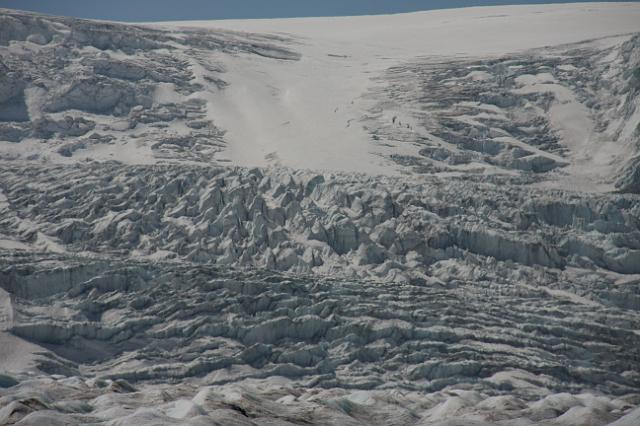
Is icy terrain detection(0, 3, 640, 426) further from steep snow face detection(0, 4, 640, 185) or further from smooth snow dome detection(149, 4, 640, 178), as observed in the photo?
smooth snow dome detection(149, 4, 640, 178)

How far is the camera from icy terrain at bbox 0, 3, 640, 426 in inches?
1602

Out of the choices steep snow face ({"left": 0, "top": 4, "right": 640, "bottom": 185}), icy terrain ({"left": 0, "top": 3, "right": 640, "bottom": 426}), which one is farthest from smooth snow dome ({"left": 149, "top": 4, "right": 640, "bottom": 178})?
icy terrain ({"left": 0, "top": 3, "right": 640, "bottom": 426})

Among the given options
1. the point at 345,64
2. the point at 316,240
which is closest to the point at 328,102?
the point at 345,64

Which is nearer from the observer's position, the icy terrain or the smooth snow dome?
the icy terrain

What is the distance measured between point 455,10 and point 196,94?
6546 centimetres

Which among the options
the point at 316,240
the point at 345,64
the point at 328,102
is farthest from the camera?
the point at 345,64

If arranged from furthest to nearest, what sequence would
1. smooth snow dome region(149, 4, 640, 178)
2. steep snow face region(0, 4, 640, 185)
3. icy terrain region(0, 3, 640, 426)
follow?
smooth snow dome region(149, 4, 640, 178) < steep snow face region(0, 4, 640, 185) < icy terrain region(0, 3, 640, 426)

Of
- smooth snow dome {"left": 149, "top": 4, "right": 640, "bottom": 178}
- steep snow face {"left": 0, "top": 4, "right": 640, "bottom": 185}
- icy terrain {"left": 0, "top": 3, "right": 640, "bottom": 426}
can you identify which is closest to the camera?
icy terrain {"left": 0, "top": 3, "right": 640, "bottom": 426}

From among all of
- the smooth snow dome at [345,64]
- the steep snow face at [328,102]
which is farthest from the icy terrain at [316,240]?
the smooth snow dome at [345,64]

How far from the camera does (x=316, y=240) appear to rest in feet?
169

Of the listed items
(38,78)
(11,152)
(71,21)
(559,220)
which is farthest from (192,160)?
(71,21)

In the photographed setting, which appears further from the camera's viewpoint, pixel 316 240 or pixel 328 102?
pixel 328 102

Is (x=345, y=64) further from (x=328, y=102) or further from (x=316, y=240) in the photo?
(x=316, y=240)

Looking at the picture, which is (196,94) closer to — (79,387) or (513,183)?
(513,183)
